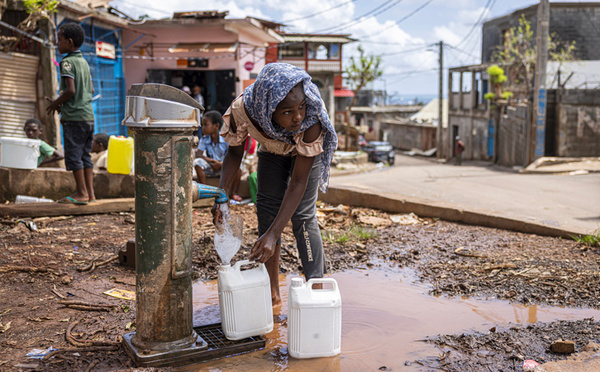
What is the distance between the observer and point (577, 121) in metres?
17.7

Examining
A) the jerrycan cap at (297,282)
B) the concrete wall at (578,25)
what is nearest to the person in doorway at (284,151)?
the jerrycan cap at (297,282)

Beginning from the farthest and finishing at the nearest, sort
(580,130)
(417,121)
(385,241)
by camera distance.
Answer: (417,121)
(580,130)
(385,241)

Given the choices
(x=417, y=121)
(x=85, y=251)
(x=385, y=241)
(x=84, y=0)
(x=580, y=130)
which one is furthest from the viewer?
(x=417, y=121)

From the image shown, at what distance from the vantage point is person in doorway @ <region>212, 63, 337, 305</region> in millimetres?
2621

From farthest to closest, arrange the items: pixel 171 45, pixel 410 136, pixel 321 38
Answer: pixel 410 136 → pixel 321 38 → pixel 171 45

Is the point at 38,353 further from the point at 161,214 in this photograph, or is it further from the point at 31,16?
the point at 31,16

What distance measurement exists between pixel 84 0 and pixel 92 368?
10.4m

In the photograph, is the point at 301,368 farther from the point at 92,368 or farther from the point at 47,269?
the point at 47,269

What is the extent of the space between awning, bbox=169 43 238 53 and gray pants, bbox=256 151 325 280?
11386 mm

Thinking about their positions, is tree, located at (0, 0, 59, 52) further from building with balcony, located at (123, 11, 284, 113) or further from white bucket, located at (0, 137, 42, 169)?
building with balcony, located at (123, 11, 284, 113)

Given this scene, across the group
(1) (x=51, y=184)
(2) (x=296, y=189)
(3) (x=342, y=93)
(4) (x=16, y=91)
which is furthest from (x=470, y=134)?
(2) (x=296, y=189)

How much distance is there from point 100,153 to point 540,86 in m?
13.0

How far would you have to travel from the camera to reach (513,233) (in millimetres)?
5086

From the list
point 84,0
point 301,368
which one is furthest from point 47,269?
point 84,0
